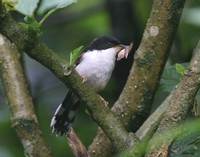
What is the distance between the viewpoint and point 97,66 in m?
3.23

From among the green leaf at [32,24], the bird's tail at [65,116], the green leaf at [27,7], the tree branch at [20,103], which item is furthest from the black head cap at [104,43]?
the green leaf at [27,7]

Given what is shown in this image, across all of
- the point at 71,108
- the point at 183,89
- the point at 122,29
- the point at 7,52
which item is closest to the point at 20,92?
the point at 7,52

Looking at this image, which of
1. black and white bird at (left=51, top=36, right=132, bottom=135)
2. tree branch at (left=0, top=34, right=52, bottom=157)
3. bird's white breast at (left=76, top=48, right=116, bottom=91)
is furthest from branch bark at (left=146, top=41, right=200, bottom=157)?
bird's white breast at (left=76, top=48, right=116, bottom=91)

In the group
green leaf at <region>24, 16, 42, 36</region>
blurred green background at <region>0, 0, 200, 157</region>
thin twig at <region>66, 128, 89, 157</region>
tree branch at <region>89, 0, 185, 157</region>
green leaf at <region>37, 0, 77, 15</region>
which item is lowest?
blurred green background at <region>0, 0, 200, 157</region>

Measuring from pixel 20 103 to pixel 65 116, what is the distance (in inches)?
13.1

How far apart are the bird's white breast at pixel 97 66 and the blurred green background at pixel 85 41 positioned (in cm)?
20

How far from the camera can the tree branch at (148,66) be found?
2264 millimetres

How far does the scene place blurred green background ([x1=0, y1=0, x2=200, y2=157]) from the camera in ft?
10.3

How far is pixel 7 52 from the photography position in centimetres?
261

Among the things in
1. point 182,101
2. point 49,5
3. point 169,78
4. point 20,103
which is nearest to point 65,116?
point 20,103

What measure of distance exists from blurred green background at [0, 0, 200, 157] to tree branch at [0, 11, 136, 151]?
1205 millimetres

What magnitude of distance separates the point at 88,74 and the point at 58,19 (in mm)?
873

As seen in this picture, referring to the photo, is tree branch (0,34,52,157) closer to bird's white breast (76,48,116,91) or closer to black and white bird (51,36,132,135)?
black and white bird (51,36,132,135)

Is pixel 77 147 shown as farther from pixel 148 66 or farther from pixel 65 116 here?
pixel 65 116
